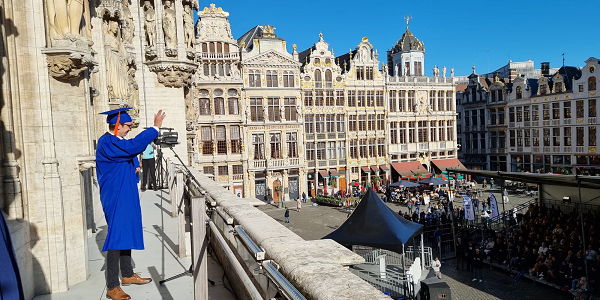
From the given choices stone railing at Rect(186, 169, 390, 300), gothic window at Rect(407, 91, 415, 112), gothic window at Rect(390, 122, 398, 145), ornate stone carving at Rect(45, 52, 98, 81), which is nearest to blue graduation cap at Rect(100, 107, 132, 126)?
ornate stone carving at Rect(45, 52, 98, 81)

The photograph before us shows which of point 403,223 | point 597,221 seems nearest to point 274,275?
point 403,223

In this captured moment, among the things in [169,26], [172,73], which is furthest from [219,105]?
[169,26]

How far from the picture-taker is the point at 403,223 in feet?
46.3

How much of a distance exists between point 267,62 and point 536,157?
26.5m

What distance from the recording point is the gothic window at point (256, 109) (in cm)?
3528

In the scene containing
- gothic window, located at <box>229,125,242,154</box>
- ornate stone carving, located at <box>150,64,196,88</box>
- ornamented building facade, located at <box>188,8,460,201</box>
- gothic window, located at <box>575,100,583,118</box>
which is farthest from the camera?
gothic window, located at <box>575,100,583,118</box>

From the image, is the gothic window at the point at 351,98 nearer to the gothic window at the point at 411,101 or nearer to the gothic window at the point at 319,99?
the gothic window at the point at 319,99

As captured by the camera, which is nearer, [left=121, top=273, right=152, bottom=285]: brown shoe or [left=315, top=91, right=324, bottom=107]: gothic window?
[left=121, top=273, right=152, bottom=285]: brown shoe

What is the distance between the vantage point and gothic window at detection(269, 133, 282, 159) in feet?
119

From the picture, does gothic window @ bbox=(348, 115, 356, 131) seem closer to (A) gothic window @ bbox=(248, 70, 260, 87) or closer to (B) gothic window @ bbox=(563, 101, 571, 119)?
(A) gothic window @ bbox=(248, 70, 260, 87)

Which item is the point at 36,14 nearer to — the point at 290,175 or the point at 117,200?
the point at 117,200

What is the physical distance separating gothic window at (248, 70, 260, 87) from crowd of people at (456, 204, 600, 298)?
71.3 feet

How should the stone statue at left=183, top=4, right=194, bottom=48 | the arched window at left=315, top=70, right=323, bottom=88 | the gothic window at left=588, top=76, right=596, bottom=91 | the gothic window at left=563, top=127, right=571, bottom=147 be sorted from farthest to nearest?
the gothic window at left=563, top=127, right=571, bottom=147, the arched window at left=315, top=70, right=323, bottom=88, the gothic window at left=588, top=76, right=596, bottom=91, the stone statue at left=183, top=4, right=194, bottom=48

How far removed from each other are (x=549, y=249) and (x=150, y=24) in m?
14.7
